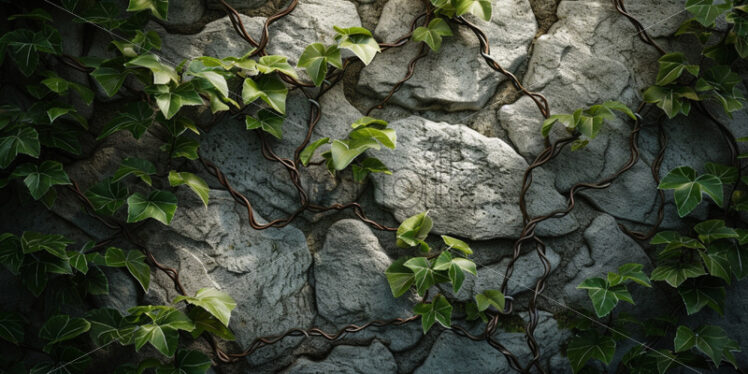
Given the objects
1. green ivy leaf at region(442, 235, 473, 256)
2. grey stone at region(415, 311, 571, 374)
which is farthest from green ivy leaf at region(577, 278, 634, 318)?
green ivy leaf at region(442, 235, 473, 256)

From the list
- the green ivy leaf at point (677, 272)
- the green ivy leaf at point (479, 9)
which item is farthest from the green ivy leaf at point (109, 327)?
the green ivy leaf at point (677, 272)

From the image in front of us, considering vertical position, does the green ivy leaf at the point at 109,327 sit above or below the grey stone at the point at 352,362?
above

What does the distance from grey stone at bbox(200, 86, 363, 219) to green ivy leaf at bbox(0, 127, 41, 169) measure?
12.7 inches

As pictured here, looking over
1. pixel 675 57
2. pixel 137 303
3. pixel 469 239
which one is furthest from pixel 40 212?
pixel 675 57

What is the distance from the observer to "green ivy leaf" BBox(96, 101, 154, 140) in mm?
1179

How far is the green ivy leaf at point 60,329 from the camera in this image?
115cm

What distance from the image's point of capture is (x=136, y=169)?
118 cm

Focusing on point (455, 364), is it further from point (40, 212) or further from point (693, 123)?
point (40, 212)

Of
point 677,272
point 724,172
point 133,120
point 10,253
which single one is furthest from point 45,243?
point 724,172

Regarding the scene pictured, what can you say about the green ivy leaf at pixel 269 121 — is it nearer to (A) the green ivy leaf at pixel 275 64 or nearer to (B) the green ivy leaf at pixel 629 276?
(A) the green ivy leaf at pixel 275 64

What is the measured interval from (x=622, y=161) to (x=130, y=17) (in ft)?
3.76

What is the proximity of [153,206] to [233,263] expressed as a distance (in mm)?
206

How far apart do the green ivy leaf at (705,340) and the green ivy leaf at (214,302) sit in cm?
95

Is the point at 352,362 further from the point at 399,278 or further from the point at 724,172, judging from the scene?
the point at 724,172
